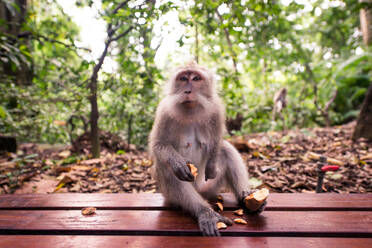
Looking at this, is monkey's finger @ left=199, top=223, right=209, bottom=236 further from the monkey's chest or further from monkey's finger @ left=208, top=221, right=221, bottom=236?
the monkey's chest

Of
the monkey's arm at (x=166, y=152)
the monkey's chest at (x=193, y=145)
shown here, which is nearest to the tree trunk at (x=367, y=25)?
the monkey's chest at (x=193, y=145)

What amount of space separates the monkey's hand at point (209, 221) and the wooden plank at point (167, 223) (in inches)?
2.4

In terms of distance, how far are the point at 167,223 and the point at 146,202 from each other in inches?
16.5

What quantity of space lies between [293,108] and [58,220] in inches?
314

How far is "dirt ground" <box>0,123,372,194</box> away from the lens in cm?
320

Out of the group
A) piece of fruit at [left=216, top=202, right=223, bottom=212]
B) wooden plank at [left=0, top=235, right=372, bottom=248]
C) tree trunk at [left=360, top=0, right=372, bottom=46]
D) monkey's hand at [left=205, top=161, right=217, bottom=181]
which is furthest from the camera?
tree trunk at [left=360, top=0, right=372, bottom=46]

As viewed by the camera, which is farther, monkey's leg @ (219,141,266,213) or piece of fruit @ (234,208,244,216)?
monkey's leg @ (219,141,266,213)

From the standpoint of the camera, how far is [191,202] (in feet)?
6.33

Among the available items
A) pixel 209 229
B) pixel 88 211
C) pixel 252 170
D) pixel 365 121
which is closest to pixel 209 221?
pixel 209 229

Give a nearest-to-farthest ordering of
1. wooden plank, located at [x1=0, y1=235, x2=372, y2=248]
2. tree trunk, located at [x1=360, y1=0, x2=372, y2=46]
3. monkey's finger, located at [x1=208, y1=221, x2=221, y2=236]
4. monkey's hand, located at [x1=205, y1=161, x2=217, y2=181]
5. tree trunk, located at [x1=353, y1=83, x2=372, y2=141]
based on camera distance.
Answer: wooden plank, located at [x1=0, y1=235, x2=372, y2=248] < monkey's finger, located at [x1=208, y1=221, x2=221, y2=236] < monkey's hand, located at [x1=205, y1=161, x2=217, y2=181] < tree trunk, located at [x1=353, y1=83, x2=372, y2=141] < tree trunk, located at [x1=360, y1=0, x2=372, y2=46]

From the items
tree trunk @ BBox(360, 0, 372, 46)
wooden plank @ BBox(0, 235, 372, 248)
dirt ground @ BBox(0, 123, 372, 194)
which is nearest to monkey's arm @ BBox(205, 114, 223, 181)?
wooden plank @ BBox(0, 235, 372, 248)

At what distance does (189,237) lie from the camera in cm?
162

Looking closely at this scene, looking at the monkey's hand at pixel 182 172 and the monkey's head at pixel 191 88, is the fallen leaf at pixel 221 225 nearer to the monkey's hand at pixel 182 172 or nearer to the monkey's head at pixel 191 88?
the monkey's hand at pixel 182 172

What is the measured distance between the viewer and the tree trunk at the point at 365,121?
4.12 metres
